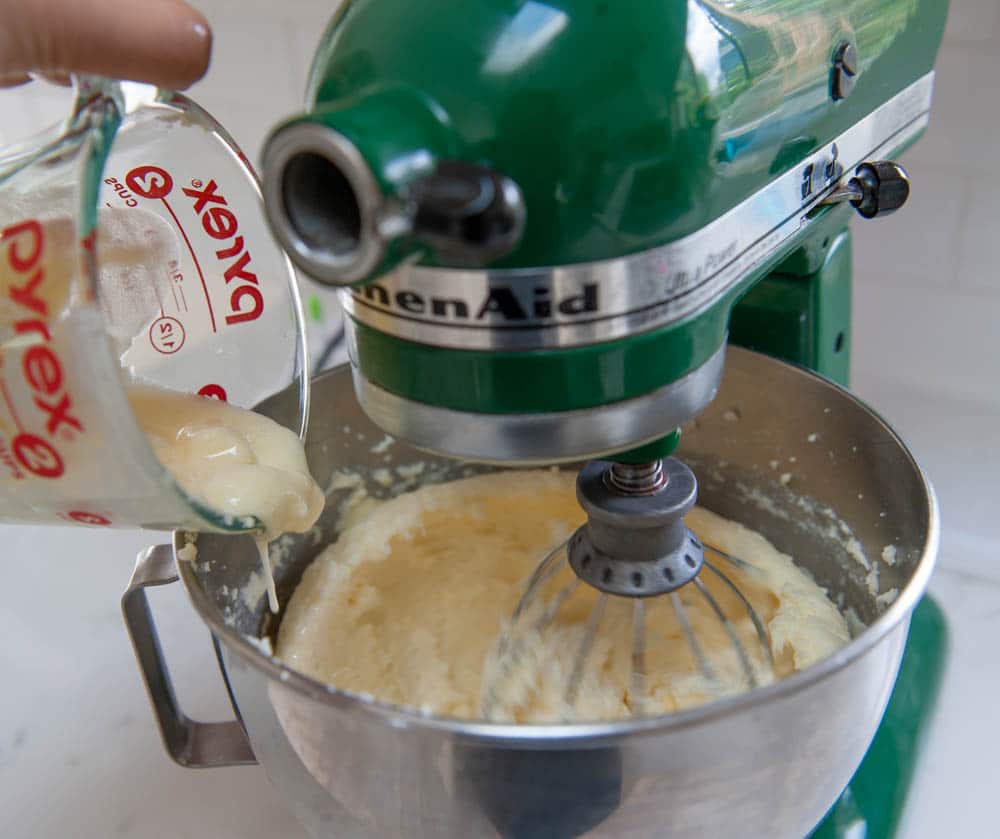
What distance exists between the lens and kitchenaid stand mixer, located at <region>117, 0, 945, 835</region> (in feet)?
0.89

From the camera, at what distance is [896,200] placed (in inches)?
16.9

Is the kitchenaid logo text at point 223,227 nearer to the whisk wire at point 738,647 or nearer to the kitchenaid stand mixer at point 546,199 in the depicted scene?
the kitchenaid stand mixer at point 546,199

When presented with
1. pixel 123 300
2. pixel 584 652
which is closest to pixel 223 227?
pixel 123 300

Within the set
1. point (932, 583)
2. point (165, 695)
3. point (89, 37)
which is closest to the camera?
point (89, 37)

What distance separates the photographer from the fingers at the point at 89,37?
14.7 inches

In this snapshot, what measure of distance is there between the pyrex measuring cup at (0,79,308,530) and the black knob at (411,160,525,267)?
0.34ft

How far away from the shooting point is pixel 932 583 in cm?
67

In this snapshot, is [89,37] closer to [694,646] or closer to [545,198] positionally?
[545,198]

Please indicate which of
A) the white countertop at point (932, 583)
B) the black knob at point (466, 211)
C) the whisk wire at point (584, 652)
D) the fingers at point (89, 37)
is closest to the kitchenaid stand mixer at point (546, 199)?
the black knob at point (466, 211)

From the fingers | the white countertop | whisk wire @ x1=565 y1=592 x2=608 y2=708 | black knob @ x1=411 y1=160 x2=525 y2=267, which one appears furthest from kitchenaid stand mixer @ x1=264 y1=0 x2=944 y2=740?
the white countertop

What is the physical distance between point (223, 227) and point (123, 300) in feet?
0.21

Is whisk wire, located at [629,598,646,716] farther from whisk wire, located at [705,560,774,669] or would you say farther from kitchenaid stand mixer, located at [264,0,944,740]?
→ kitchenaid stand mixer, located at [264,0,944,740]

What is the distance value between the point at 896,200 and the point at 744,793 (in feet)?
0.86

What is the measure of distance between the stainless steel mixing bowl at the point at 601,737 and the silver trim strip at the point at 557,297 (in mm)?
129
